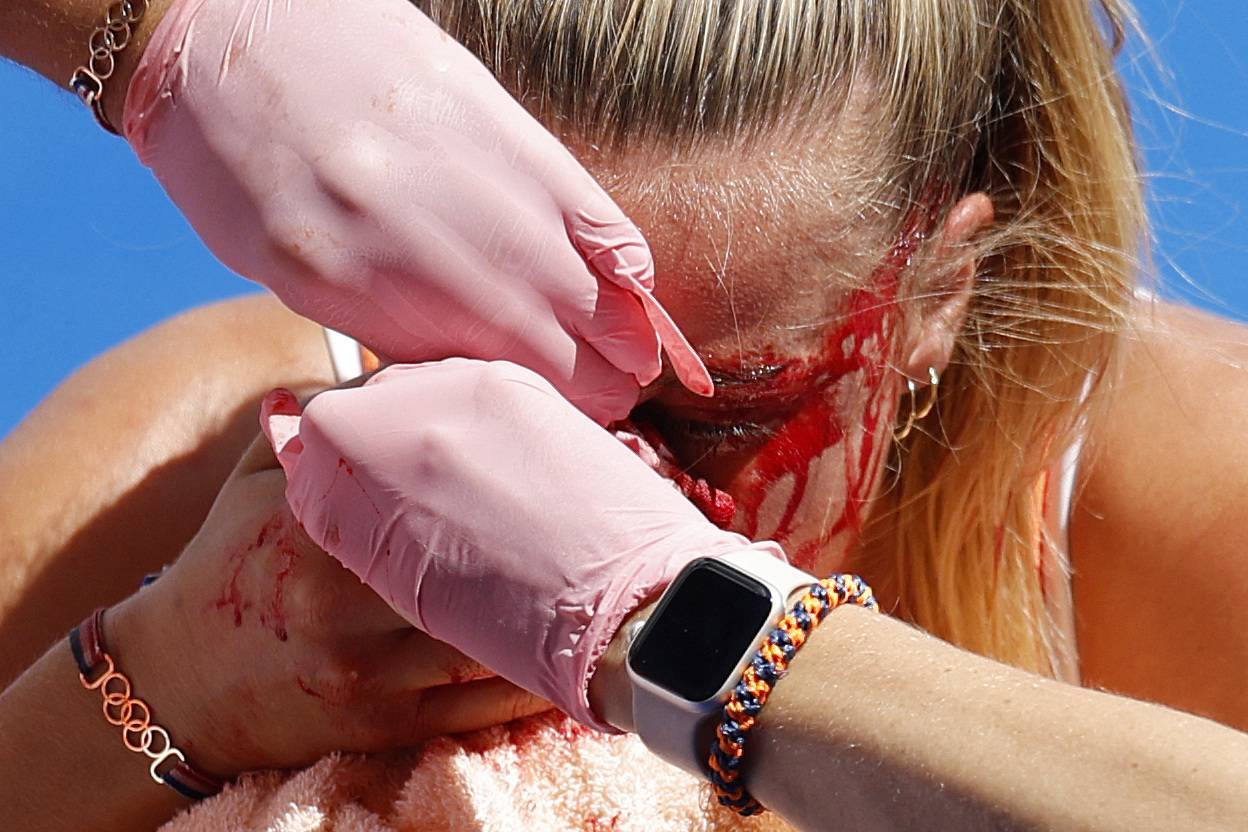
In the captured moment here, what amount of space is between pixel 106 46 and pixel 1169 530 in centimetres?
83

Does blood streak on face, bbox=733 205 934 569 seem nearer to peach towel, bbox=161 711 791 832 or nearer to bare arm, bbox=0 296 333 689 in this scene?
peach towel, bbox=161 711 791 832

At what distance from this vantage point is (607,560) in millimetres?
714

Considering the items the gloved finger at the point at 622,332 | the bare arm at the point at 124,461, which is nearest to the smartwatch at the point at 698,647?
the gloved finger at the point at 622,332

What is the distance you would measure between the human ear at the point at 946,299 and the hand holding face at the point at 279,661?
365 millimetres

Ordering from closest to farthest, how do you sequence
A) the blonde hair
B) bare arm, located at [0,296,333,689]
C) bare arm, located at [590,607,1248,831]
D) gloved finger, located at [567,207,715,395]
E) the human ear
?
bare arm, located at [590,607,1248,831], gloved finger, located at [567,207,715,395], the blonde hair, the human ear, bare arm, located at [0,296,333,689]

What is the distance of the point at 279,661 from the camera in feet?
3.00

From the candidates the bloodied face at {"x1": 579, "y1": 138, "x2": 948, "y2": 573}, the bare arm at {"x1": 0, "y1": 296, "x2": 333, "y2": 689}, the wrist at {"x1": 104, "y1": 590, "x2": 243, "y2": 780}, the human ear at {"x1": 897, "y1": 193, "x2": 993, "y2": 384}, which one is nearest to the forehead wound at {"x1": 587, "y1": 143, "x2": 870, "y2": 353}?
the bloodied face at {"x1": 579, "y1": 138, "x2": 948, "y2": 573}

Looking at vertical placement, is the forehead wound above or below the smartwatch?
above

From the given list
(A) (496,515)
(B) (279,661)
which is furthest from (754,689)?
(B) (279,661)

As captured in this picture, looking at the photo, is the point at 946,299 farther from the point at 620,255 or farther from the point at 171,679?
the point at 171,679

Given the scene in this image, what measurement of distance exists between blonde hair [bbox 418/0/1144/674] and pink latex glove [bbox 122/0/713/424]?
0.10 m

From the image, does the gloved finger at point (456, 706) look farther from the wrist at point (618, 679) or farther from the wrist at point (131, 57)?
the wrist at point (131, 57)

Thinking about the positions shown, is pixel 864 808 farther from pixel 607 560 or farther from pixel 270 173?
pixel 270 173

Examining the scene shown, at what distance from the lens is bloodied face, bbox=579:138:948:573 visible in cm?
91
